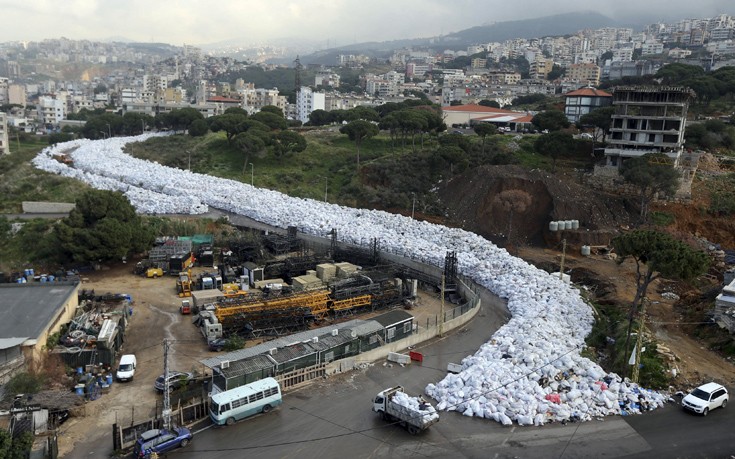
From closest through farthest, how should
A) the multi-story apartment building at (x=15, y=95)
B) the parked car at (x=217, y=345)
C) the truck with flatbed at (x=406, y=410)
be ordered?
the truck with flatbed at (x=406, y=410) < the parked car at (x=217, y=345) < the multi-story apartment building at (x=15, y=95)

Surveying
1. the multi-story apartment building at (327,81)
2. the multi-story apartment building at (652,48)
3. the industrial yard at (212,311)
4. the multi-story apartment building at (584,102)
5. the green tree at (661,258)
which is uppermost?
the multi-story apartment building at (652,48)

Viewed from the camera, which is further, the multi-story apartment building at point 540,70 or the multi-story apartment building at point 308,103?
the multi-story apartment building at point 540,70

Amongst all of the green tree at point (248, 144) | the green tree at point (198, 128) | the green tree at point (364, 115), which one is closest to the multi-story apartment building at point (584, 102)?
the green tree at point (364, 115)

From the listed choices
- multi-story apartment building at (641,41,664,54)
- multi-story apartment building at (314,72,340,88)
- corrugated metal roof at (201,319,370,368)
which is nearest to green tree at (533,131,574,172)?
corrugated metal roof at (201,319,370,368)

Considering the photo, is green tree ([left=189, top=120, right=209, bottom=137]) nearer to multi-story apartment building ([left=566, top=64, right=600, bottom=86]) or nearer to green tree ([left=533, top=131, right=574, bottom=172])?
green tree ([left=533, top=131, right=574, bottom=172])

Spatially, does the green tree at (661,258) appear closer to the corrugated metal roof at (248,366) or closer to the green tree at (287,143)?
the corrugated metal roof at (248,366)

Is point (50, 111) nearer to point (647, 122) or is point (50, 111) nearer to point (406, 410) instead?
point (647, 122)
